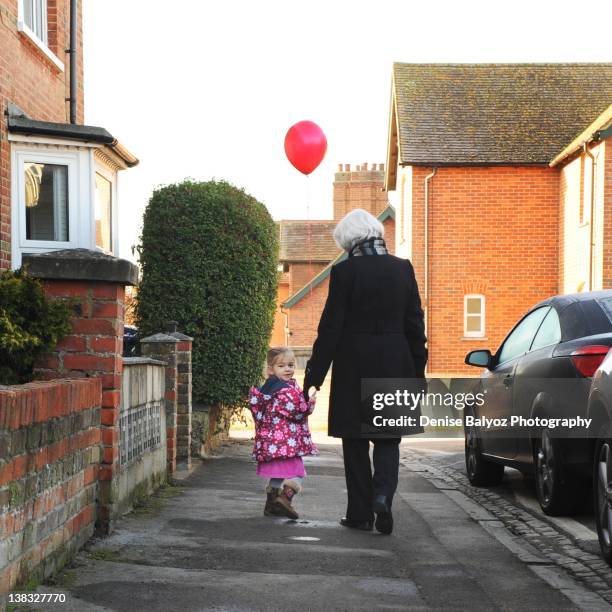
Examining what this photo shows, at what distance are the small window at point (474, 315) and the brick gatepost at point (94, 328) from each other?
21779mm

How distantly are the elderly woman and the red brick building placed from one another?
145 ft

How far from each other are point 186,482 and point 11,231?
3942mm

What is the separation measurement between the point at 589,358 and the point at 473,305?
20820 mm

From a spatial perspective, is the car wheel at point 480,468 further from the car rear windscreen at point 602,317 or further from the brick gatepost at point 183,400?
the brick gatepost at point 183,400

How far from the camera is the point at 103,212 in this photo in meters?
13.5

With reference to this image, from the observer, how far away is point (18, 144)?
12078mm

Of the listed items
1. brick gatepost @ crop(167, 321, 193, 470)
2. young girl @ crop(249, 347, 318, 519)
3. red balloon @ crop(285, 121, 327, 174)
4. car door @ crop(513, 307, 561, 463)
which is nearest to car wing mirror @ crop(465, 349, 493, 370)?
car door @ crop(513, 307, 561, 463)

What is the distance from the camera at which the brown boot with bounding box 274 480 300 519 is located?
25.1ft

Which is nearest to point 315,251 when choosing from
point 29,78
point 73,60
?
point 73,60

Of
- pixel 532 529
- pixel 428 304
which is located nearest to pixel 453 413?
pixel 428 304

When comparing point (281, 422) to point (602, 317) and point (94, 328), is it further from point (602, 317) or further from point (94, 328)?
point (602, 317)

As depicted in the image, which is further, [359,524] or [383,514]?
[359,524]

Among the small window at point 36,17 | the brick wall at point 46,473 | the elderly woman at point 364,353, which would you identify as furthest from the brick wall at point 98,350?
the small window at point 36,17

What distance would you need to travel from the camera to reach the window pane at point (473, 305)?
2778cm
